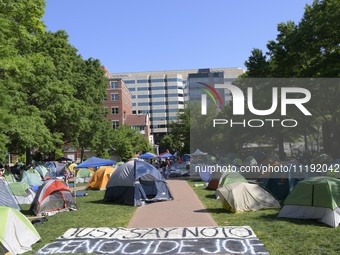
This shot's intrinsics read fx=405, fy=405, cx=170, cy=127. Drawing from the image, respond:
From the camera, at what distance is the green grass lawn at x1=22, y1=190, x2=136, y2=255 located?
12.2 metres

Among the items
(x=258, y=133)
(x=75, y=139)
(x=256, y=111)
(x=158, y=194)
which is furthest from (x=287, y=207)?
(x=75, y=139)

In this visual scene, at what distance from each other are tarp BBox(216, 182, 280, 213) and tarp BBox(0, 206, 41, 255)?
7.62 metres

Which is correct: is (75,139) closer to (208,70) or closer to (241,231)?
(241,231)

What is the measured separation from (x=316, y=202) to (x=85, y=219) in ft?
25.8

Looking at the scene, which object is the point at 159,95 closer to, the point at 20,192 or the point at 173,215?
the point at 20,192

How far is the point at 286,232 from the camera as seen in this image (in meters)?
11.3

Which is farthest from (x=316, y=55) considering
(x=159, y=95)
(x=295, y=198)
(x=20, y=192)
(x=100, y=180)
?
(x=159, y=95)

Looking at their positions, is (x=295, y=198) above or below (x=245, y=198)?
above

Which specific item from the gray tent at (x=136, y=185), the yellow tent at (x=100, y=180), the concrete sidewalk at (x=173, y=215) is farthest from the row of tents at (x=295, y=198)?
the yellow tent at (x=100, y=180)

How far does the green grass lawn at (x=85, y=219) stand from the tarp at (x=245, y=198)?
3.79 metres

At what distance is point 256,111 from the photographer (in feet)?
101

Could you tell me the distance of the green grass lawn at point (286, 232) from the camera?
31.4 feet

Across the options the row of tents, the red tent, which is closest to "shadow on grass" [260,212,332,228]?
the row of tents

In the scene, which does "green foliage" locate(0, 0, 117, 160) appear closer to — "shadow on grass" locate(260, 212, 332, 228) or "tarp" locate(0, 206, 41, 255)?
"tarp" locate(0, 206, 41, 255)
